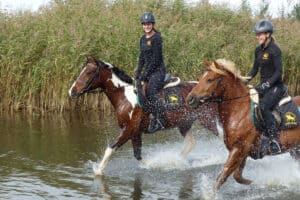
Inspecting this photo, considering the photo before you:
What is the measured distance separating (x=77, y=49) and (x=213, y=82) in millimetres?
8261

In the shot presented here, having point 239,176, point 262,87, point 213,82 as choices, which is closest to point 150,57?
point 213,82

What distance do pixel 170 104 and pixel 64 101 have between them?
6.07 metres

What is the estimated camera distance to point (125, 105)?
32.9 feet

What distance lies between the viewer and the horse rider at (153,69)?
9.80 m

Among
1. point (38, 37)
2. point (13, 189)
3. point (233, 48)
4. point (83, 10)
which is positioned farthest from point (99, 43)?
point (13, 189)

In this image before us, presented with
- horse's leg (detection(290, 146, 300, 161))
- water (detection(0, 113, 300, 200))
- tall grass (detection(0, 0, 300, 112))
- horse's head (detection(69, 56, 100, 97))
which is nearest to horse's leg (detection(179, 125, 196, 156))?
water (detection(0, 113, 300, 200))

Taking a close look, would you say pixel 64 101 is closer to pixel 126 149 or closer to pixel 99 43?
pixel 99 43

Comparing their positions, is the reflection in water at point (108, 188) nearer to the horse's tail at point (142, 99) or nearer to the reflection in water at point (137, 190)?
the reflection in water at point (137, 190)

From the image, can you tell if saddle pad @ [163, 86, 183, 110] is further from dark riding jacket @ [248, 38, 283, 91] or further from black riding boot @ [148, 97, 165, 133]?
dark riding jacket @ [248, 38, 283, 91]

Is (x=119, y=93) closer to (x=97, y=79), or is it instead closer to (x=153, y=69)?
(x=97, y=79)

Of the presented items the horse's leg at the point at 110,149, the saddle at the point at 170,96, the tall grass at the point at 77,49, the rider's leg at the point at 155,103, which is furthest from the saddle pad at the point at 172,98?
the tall grass at the point at 77,49

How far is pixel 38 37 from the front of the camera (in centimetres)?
1580

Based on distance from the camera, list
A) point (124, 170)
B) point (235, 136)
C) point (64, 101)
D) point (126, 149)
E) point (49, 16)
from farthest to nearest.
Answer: point (49, 16)
point (64, 101)
point (126, 149)
point (124, 170)
point (235, 136)

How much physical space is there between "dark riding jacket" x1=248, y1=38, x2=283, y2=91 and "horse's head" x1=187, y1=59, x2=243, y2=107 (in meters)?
0.45
